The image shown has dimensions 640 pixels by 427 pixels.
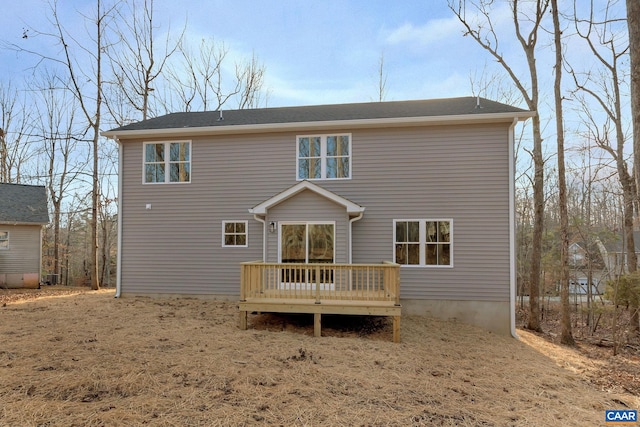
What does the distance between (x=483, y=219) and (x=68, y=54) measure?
17.7m

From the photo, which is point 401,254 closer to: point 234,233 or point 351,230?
point 351,230

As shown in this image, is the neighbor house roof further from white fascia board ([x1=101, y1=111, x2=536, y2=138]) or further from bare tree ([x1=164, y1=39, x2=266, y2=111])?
bare tree ([x1=164, y1=39, x2=266, y2=111])

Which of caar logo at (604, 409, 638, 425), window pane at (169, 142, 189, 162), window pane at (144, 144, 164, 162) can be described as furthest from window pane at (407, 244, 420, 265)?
window pane at (144, 144, 164, 162)

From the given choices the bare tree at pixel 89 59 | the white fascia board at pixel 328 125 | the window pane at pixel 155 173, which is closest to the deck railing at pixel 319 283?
the white fascia board at pixel 328 125

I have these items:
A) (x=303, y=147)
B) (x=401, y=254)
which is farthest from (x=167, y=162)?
(x=401, y=254)

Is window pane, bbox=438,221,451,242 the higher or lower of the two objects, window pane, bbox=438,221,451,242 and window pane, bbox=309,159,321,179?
the lower

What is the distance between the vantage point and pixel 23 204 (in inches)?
633

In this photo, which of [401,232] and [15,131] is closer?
[401,232]

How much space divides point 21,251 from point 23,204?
230cm

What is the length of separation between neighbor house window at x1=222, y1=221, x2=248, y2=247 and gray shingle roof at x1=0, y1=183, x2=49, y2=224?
36.5 ft

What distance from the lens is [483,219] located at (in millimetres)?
8836

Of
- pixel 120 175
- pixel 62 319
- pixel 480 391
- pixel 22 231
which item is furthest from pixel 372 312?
pixel 22 231

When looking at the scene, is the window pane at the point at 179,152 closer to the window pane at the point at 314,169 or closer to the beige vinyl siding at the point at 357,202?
the beige vinyl siding at the point at 357,202

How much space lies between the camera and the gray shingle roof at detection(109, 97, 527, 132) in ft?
30.6
